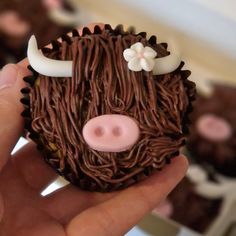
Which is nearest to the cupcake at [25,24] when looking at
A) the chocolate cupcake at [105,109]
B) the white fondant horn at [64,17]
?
the white fondant horn at [64,17]

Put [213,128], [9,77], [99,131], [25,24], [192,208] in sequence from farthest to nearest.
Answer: [25,24] < [213,128] < [192,208] < [9,77] < [99,131]

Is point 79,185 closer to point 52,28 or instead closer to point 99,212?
point 99,212

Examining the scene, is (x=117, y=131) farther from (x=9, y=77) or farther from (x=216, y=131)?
(x=216, y=131)

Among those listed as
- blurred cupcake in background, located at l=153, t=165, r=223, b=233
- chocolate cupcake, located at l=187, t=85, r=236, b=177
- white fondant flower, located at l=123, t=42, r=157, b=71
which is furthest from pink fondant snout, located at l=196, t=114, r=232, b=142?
white fondant flower, located at l=123, t=42, r=157, b=71

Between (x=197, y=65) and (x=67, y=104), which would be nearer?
(x=67, y=104)

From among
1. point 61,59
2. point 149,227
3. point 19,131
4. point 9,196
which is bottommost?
point 149,227

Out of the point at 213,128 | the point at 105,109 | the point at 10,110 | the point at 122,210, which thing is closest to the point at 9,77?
the point at 10,110

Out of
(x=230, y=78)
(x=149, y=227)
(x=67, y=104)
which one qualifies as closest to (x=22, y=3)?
(x=230, y=78)
